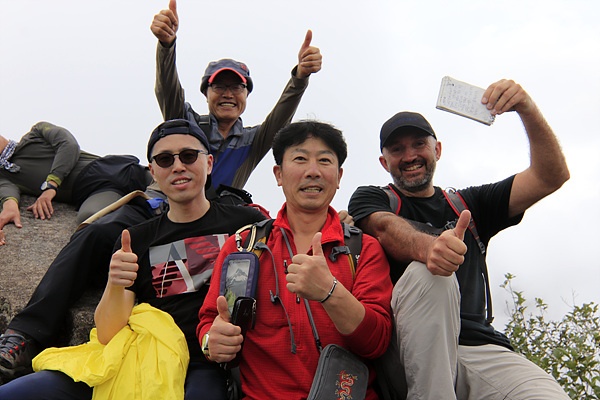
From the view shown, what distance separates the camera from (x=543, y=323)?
7512 mm

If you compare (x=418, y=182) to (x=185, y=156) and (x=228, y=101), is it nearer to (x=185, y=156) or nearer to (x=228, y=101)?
(x=185, y=156)

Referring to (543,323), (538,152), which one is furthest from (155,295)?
(543,323)

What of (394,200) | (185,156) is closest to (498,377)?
(394,200)

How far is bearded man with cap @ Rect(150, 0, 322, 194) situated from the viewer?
6.30m

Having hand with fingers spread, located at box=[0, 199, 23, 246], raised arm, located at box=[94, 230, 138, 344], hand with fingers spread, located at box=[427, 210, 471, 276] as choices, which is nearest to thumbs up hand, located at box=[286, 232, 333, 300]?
hand with fingers spread, located at box=[427, 210, 471, 276]

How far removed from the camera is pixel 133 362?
366 cm

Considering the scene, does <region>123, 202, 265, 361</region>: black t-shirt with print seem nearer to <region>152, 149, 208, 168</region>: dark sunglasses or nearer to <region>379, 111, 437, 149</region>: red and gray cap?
<region>152, 149, 208, 168</region>: dark sunglasses

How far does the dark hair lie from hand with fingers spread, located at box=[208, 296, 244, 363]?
1.41m

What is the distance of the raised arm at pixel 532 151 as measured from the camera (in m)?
4.17

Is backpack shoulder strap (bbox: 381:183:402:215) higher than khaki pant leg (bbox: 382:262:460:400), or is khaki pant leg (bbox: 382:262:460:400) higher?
backpack shoulder strap (bbox: 381:183:402:215)

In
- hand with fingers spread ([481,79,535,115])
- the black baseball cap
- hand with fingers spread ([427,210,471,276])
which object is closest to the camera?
hand with fingers spread ([427,210,471,276])

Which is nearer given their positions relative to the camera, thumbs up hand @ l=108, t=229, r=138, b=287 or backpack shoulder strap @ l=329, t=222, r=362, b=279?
thumbs up hand @ l=108, t=229, r=138, b=287

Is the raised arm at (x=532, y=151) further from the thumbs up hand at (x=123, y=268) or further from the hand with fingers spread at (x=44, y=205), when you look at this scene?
the hand with fingers spread at (x=44, y=205)

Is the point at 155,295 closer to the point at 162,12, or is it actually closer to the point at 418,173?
the point at 418,173
